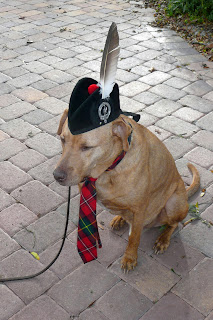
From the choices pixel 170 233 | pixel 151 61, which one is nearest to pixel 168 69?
pixel 151 61

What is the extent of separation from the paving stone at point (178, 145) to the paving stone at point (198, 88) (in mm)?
1352

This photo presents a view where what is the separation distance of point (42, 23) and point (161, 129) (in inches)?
195

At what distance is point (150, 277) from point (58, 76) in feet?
13.7

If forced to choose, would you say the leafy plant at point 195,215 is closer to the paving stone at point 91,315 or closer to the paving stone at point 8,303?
the paving stone at point 91,315

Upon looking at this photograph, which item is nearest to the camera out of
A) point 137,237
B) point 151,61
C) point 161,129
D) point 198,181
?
point 137,237

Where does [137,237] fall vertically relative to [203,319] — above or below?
above

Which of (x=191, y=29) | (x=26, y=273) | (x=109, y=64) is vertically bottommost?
(x=26, y=273)

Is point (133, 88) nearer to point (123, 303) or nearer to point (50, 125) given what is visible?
point (50, 125)

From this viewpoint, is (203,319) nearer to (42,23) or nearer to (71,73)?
(71,73)

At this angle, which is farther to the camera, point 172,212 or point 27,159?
point 27,159

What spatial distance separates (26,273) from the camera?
3287 mm

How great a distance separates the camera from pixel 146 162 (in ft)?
10.1

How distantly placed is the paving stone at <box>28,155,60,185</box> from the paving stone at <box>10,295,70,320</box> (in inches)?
60.0

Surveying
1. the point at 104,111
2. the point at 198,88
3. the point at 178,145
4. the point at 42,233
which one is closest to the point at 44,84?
the point at 198,88
